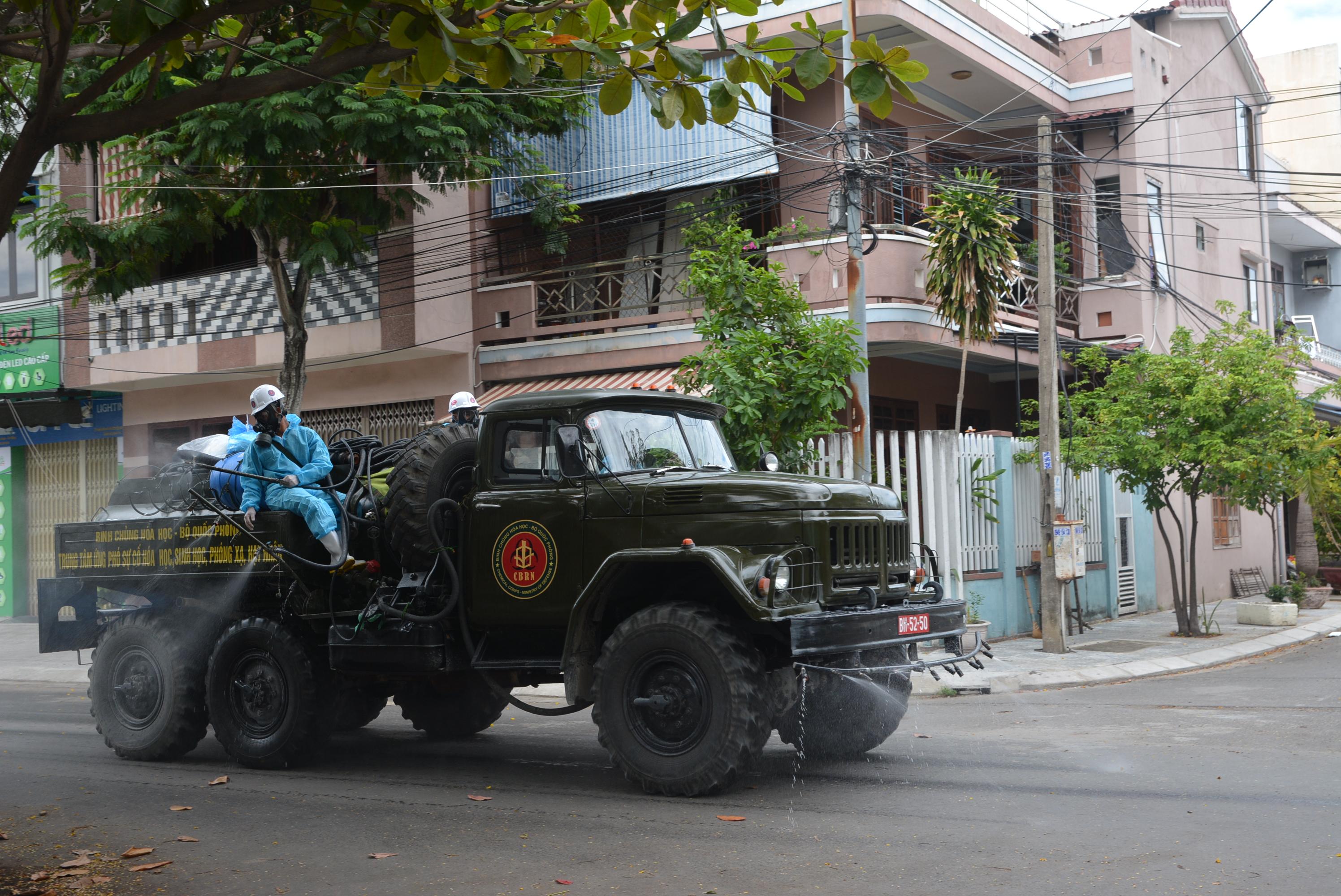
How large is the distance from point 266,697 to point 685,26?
608 cm

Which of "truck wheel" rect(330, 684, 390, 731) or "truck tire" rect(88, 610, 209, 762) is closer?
"truck wheel" rect(330, 684, 390, 731)

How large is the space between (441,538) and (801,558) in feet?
8.47

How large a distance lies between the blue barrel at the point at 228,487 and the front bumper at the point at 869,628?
498cm

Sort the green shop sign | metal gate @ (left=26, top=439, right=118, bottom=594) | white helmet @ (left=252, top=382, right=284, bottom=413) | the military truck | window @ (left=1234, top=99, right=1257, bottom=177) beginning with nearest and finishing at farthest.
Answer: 1. the military truck
2. white helmet @ (left=252, top=382, right=284, bottom=413)
3. the green shop sign
4. metal gate @ (left=26, top=439, right=118, bottom=594)
5. window @ (left=1234, top=99, right=1257, bottom=177)

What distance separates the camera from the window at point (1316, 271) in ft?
107

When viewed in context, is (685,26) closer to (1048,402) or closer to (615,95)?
(615,95)

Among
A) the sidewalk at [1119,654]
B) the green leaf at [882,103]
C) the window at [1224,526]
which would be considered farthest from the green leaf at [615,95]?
the window at [1224,526]

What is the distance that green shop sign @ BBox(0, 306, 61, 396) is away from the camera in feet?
78.2

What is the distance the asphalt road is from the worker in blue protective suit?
1.96m

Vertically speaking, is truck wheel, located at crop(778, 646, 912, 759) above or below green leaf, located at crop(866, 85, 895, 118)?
below

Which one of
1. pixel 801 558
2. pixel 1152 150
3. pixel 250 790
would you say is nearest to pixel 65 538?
pixel 250 790

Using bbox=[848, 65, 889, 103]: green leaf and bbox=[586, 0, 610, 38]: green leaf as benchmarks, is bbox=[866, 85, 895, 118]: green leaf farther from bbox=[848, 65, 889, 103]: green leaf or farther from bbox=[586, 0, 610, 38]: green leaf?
bbox=[586, 0, 610, 38]: green leaf

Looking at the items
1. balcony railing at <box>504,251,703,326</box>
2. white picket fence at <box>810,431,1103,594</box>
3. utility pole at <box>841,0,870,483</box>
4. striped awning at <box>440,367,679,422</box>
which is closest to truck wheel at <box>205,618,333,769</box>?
white picket fence at <box>810,431,1103,594</box>

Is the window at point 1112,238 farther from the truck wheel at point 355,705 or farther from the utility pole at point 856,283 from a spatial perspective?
the truck wheel at point 355,705
